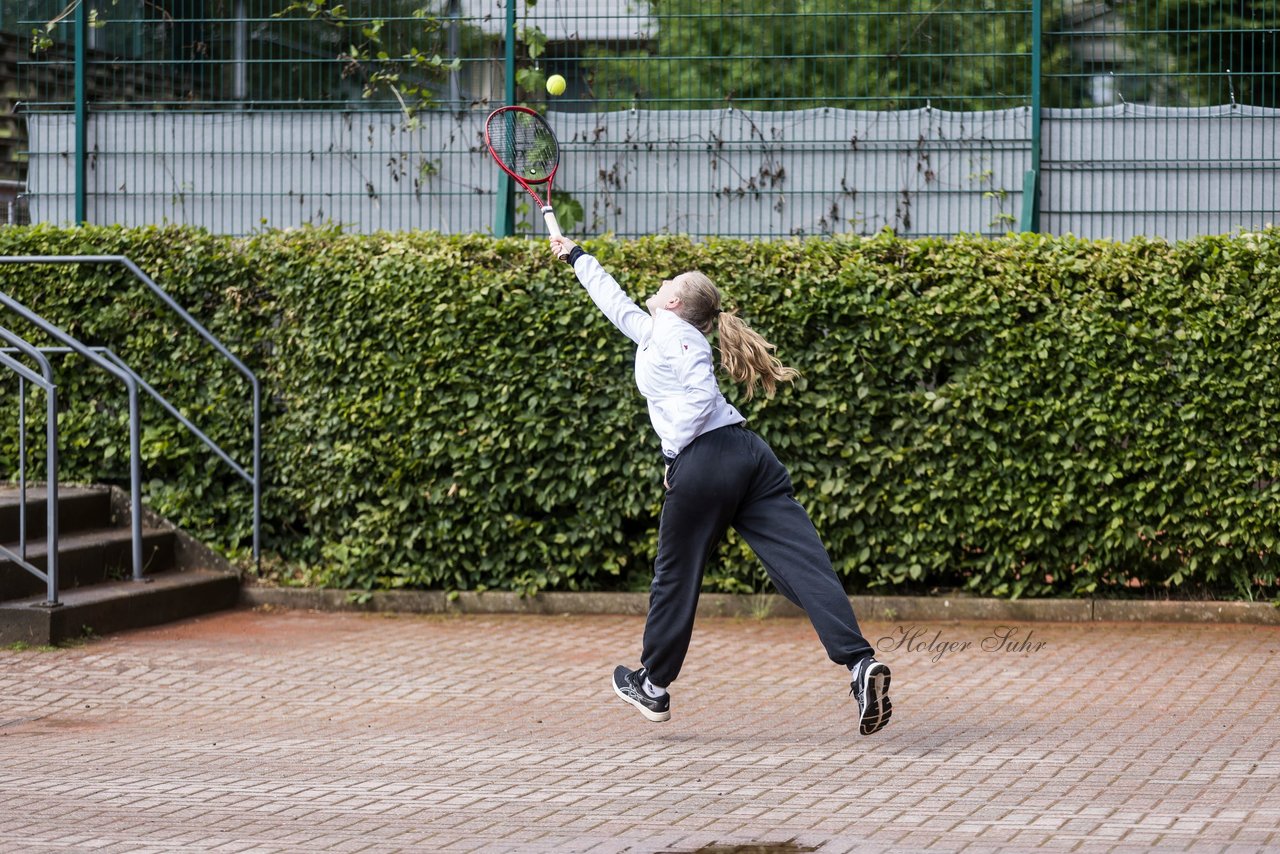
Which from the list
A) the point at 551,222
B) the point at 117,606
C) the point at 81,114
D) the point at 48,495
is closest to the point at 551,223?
the point at 551,222

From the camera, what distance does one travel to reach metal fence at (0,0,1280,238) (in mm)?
10883

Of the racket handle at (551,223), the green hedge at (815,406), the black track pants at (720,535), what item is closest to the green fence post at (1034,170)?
the green hedge at (815,406)

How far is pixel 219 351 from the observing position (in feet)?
32.2

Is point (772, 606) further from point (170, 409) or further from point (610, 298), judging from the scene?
point (170, 409)

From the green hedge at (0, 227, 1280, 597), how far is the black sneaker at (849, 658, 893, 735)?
304 centimetres

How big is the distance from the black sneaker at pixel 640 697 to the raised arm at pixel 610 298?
1387 millimetres

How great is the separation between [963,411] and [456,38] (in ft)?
16.4

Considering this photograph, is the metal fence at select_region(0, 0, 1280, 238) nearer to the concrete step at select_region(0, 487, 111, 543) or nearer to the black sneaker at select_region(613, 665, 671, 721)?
the concrete step at select_region(0, 487, 111, 543)

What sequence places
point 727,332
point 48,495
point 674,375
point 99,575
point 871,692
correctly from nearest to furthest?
1. point 871,692
2. point 674,375
3. point 727,332
4. point 48,495
5. point 99,575

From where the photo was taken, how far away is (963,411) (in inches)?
353

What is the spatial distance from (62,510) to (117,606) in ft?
3.69

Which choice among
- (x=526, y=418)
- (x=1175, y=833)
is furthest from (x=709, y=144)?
(x=1175, y=833)

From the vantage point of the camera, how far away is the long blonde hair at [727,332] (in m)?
6.32

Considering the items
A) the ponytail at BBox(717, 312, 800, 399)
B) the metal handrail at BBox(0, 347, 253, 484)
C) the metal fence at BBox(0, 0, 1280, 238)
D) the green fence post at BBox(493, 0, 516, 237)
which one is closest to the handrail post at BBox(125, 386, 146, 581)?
the metal handrail at BBox(0, 347, 253, 484)
